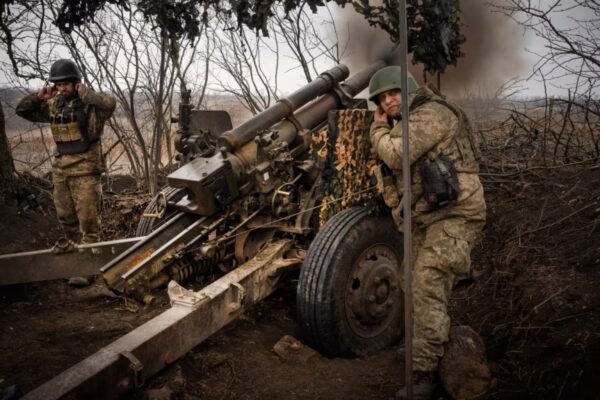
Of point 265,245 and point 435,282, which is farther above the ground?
point 265,245

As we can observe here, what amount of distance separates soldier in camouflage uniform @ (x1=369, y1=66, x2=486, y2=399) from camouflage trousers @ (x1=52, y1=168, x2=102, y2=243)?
3.46m

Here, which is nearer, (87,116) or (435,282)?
(435,282)

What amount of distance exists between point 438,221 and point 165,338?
1.71 meters

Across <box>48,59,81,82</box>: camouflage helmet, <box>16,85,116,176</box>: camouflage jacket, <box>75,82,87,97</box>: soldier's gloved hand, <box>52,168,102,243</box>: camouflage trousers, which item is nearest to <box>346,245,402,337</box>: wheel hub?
<box>52,168,102,243</box>: camouflage trousers

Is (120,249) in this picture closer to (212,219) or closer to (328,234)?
(212,219)

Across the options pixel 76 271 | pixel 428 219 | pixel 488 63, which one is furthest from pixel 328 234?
pixel 488 63

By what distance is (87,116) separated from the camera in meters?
5.23

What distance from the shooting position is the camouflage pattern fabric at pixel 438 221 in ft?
9.84

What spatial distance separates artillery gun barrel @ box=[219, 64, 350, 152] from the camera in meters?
3.86

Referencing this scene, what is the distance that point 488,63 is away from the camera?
16.4 ft

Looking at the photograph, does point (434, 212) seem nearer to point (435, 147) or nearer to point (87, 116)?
point (435, 147)

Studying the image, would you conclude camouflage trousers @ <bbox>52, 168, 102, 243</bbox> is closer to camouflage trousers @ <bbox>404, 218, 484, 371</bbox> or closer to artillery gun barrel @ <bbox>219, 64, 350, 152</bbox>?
artillery gun barrel @ <bbox>219, 64, 350, 152</bbox>

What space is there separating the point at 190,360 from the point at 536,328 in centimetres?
217

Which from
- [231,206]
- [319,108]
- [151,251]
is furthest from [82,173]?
[319,108]
